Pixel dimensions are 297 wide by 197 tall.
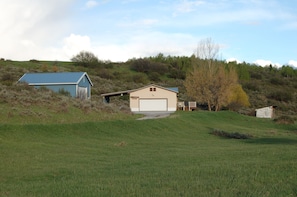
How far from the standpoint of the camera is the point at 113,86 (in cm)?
7681

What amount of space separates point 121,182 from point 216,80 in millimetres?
51719

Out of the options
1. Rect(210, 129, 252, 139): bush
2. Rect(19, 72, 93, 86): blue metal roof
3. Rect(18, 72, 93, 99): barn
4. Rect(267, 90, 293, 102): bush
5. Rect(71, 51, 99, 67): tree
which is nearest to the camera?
Rect(210, 129, 252, 139): bush

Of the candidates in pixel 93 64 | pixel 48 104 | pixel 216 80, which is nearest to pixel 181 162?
pixel 48 104

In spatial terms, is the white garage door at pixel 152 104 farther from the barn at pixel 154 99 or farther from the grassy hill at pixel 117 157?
the grassy hill at pixel 117 157

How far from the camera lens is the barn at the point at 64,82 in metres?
48.1

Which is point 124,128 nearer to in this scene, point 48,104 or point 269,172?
point 48,104

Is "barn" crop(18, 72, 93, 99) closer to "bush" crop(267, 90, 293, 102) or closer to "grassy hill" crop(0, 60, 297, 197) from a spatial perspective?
"grassy hill" crop(0, 60, 297, 197)

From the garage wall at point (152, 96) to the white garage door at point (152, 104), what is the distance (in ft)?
0.87

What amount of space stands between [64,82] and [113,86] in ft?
94.1

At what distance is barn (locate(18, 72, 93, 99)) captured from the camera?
4806 cm

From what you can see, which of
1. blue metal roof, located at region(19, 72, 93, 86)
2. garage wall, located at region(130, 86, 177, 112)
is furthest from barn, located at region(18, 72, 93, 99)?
garage wall, located at region(130, 86, 177, 112)

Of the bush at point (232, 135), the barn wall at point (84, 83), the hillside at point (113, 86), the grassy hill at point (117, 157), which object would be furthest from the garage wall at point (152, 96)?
the bush at point (232, 135)

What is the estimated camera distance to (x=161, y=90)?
182 feet

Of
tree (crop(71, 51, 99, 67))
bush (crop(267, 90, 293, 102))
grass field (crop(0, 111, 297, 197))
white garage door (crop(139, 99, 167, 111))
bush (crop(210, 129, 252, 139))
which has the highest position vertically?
tree (crop(71, 51, 99, 67))
